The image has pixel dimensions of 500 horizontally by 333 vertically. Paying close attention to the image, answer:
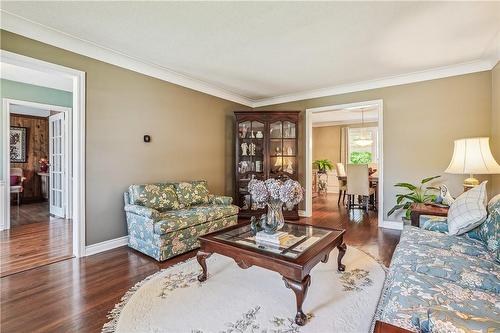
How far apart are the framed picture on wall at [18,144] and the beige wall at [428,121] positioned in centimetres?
781

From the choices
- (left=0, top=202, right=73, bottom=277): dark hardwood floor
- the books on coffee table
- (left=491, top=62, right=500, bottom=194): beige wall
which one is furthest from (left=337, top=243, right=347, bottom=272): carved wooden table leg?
(left=0, top=202, right=73, bottom=277): dark hardwood floor

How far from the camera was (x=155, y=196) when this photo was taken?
3316 mm

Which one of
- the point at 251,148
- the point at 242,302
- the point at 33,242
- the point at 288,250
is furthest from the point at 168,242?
the point at 251,148

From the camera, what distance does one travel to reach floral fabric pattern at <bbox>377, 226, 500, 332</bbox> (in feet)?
2.96

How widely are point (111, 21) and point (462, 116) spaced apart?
4717mm

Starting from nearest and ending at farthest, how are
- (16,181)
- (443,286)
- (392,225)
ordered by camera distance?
(443,286) → (392,225) → (16,181)

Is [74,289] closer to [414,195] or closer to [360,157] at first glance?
[414,195]

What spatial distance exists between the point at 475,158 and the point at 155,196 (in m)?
3.72

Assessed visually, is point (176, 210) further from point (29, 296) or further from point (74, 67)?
point (74, 67)

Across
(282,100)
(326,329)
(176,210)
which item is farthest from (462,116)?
(176,210)

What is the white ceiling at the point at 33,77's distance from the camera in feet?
12.4

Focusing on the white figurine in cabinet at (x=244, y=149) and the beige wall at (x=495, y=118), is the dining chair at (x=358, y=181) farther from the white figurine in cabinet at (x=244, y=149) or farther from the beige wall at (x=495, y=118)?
the white figurine in cabinet at (x=244, y=149)

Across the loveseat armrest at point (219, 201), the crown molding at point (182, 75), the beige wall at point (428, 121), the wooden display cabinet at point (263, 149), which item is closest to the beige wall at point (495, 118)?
the beige wall at point (428, 121)

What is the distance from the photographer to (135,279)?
7.82 ft
